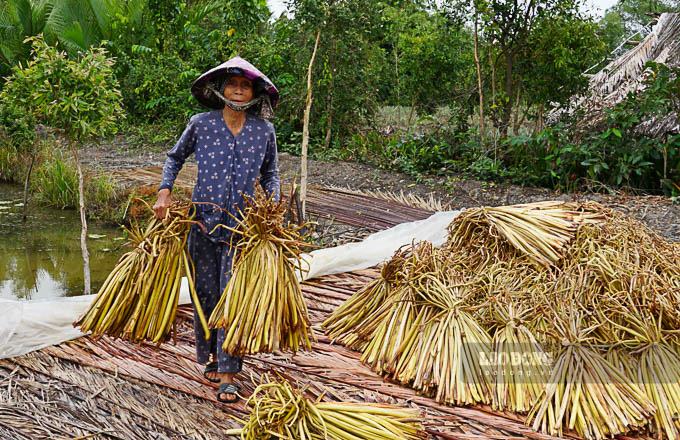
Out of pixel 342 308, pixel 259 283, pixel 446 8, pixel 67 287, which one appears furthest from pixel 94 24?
pixel 259 283

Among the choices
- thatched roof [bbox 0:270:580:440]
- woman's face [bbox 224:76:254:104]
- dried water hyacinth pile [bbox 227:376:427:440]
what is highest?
woman's face [bbox 224:76:254:104]

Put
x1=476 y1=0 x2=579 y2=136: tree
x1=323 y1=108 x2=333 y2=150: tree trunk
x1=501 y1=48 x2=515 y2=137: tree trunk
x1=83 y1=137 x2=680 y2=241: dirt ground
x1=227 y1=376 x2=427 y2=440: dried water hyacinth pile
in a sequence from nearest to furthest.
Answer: x1=227 y1=376 x2=427 y2=440: dried water hyacinth pile → x1=83 y1=137 x2=680 y2=241: dirt ground → x1=476 y1=0 x2=579 y2=136: tree → x1=501 y1=48 x2=515 y2=137: tree trunk → x1=323 y1=108 x2=333 y2=150: tree trunk

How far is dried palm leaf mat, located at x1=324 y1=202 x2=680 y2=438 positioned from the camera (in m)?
2.90

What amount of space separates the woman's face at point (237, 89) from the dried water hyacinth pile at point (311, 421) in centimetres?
117

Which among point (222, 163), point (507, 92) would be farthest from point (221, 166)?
point (507, 92)

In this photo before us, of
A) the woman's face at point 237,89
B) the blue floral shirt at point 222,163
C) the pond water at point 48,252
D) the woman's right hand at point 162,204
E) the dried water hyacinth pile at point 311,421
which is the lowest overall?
the pond water at point 48,252

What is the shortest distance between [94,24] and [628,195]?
30.7 feet

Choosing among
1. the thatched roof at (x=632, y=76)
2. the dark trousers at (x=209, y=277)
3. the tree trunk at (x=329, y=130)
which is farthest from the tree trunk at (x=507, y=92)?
the dark trousers at (x=209, y=277)

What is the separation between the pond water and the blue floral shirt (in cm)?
367

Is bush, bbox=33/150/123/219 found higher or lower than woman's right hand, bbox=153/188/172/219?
lower

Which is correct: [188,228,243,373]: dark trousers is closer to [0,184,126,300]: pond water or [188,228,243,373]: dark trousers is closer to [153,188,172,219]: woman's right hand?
[153,188,172,219]: woman's right hand

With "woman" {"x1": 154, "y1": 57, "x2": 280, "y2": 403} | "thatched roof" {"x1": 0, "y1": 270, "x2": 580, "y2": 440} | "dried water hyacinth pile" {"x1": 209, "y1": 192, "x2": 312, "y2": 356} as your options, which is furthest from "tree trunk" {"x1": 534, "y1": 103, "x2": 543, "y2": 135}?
"dried water hyacinth pile" {"x1": 209, "y1": 192, "x2": 312, "y2": 356}

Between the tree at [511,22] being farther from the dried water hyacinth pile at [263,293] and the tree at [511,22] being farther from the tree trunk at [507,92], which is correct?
the dried water hyacinth pile at [263,293]

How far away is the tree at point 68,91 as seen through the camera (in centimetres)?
534
